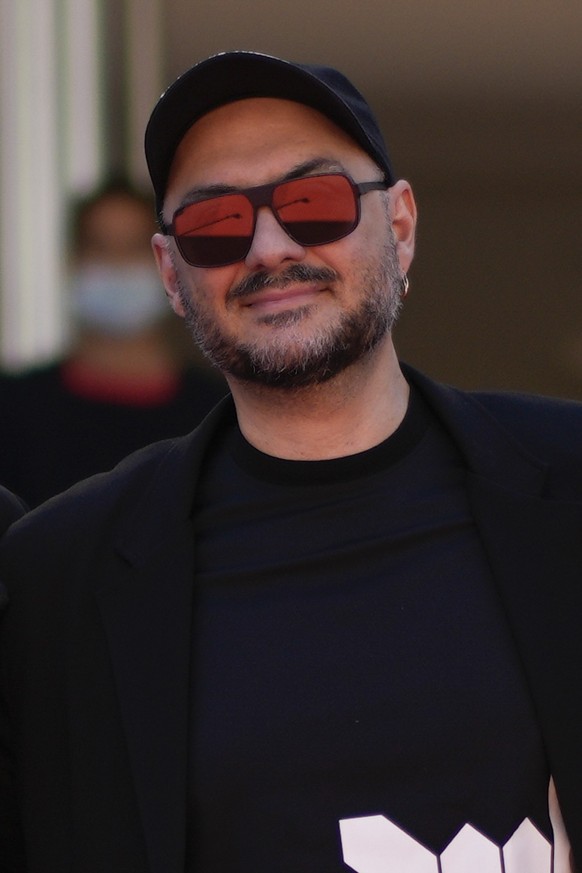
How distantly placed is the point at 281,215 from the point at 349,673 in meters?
0.63

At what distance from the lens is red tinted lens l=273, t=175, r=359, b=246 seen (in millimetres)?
1942

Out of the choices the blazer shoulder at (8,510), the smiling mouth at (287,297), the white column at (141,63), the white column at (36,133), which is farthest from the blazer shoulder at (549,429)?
the white column at (141,63)

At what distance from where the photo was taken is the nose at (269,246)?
6.35 feet

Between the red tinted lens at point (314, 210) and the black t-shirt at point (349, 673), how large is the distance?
0.30 meters

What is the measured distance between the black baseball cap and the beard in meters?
0.22

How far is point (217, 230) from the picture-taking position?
1.96 meters

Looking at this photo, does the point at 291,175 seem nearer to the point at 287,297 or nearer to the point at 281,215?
the point at 281,215

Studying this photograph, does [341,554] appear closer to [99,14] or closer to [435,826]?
[435,826]

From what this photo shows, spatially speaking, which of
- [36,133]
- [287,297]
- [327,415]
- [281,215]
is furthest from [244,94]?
[36,133]

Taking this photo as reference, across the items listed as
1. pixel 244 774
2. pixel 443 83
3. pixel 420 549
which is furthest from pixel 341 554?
pixel 443 83

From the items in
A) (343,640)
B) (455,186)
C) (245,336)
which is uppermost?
(245,336)

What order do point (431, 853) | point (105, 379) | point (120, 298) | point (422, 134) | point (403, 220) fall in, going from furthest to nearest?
1. point (422, 134)
2. point (120, 298)
3. point (105, 379)
4. point (403, 220)
5. point (431, 853)

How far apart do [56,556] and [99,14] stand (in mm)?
2281

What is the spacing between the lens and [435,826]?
1700mm
